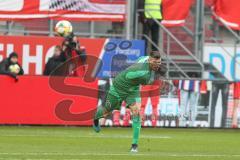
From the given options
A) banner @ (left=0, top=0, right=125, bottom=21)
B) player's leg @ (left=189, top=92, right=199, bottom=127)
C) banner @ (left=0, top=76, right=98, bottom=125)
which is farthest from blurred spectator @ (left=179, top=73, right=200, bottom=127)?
banner @ (left=0, top=0, right=125, bottom=21)

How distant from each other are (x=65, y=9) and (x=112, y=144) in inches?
319

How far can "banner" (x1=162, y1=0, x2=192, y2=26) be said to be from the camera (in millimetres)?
25672

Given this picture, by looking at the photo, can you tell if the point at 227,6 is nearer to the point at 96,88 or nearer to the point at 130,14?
the point at 130,14

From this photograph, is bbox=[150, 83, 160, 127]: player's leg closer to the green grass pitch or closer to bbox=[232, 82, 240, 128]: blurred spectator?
the green grass pitch

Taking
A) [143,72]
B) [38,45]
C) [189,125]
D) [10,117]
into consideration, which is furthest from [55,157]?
[38,45]

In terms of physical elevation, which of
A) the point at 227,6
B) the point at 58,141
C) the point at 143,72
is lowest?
the point at 58,141

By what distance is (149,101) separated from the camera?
22.6 m

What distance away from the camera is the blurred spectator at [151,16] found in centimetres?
2502

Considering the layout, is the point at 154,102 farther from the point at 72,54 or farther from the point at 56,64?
the point at 56,64

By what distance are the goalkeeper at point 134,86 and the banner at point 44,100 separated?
5.21m

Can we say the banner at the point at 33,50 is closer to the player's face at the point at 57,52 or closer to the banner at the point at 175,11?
the player's face at the point at 57,52

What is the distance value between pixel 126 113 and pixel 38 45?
12.4ft

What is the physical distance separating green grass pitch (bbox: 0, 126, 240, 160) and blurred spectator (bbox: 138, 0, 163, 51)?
13.8 feet

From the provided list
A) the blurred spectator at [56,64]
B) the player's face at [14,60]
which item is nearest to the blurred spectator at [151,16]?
the blurred spectator at [56,64]
